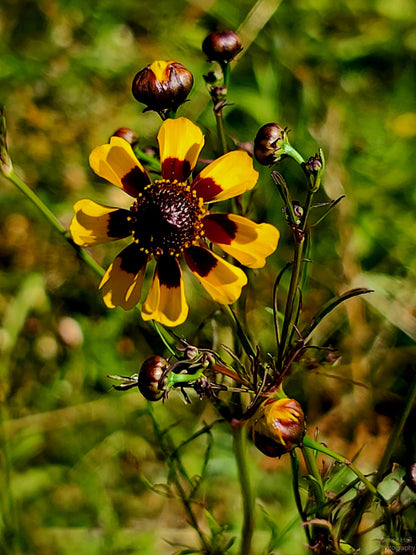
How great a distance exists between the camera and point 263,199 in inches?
82.8

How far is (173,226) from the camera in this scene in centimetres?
117

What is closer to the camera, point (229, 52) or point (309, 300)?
point (229, 52)

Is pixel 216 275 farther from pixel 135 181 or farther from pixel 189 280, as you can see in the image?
pixel 189 280

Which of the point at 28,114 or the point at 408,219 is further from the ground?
the point at 408,219

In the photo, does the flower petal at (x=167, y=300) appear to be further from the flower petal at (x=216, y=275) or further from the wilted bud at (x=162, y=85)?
the wilted bud at (x=162, y=85)

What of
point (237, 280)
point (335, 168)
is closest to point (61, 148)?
point (335, 168)

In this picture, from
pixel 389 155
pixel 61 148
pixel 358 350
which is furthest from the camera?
pixel 61 148

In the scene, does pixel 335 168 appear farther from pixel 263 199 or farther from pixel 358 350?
pixel 358 350

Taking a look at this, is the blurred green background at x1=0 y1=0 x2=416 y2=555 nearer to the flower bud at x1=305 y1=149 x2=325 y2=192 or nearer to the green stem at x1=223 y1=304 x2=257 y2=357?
the green stem at x1=223 y1=304 x2=257 y2=357

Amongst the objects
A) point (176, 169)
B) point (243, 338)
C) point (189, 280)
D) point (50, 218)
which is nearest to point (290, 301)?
point (243, 338)

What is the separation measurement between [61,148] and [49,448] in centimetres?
103

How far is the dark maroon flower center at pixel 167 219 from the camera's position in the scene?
46.4 inches

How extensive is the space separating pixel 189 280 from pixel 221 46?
41.9 inches

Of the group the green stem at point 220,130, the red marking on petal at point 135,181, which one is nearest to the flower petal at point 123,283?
the red marking on petal at point 135,181
